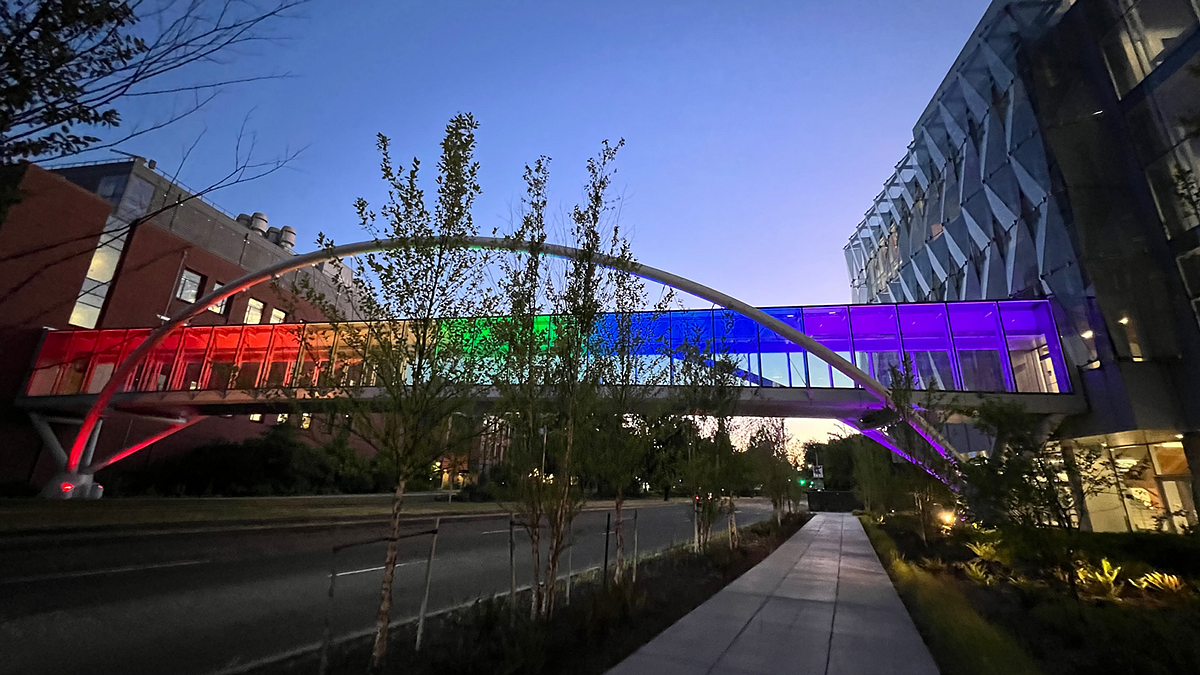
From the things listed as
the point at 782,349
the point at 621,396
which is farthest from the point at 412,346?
the point at 782,349

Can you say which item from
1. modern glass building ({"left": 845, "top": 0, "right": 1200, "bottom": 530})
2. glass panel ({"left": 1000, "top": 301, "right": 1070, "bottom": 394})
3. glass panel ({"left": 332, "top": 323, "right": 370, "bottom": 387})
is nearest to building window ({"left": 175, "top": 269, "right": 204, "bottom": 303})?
glass panel ({"left": 332, "top": 323, "right": 370, "bottom": 387})

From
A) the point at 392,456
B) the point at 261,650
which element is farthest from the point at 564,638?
the point at 261,650

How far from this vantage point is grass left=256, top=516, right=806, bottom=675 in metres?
4.96

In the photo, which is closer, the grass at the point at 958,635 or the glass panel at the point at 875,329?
the grass at the point at 958,635

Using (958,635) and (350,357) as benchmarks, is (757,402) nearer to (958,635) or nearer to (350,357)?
(958,635)

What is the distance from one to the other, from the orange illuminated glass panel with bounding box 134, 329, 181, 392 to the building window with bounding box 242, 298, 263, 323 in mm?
8165

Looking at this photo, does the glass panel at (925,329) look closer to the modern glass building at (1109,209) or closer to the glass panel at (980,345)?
the glass panel at (980,345)

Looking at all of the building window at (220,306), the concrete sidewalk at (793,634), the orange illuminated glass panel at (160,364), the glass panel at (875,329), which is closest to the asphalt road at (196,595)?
the concrete sidewalk at (793,634)

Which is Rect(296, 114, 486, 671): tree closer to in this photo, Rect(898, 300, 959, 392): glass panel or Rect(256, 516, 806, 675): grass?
Rect(256, 516, 806, 675): grass

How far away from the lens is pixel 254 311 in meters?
41.3

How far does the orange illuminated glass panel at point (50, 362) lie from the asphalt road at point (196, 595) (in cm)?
2518

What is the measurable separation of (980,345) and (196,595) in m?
33.5

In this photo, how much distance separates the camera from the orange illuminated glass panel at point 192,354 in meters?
31.9

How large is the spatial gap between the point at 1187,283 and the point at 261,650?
94.7 ft
